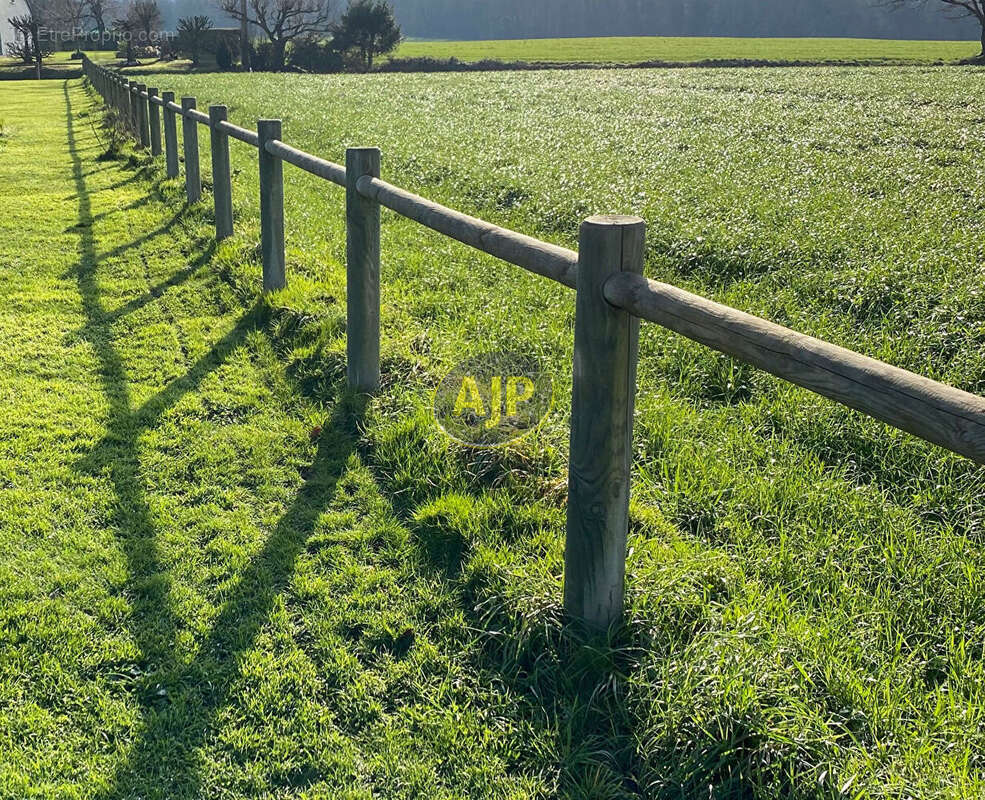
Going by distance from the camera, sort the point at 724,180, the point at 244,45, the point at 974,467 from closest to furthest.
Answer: the point at 974,467 < the point at 724,180 < the point at 244,45

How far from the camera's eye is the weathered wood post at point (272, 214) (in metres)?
6.51

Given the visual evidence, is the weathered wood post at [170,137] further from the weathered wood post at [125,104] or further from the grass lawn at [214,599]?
the grass lawn at [214,599]

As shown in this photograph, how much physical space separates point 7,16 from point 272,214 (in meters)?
76.8

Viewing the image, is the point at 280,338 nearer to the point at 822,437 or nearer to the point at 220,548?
the point at 220,548

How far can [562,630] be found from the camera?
298cm

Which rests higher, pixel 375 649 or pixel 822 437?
pixel 822 437

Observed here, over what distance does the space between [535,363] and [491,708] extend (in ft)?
8.78

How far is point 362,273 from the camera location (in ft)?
16.1

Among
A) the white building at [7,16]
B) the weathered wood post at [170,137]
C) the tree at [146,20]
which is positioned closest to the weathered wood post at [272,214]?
the weathered wood post at [170,137]

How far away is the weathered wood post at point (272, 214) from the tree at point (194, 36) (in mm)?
69566

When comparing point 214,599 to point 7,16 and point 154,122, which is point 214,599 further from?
point 7,16

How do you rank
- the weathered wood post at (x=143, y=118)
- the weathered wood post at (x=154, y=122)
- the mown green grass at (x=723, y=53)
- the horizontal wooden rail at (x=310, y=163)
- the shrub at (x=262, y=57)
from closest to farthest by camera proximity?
the horizontal wooden rail at (x=310, y=163)
the weathered wood post at (x=154, y=122)
the weathered wood post at (x=143, y=118)
the mown green grass at (x=723, y=53)
the shrub at (x=262, y=57)

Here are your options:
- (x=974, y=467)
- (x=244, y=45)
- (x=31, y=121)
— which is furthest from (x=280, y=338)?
(x=244, y=45)

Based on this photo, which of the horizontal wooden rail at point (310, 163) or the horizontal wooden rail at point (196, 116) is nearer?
the horizontal wooden rail at point (310, 163)
